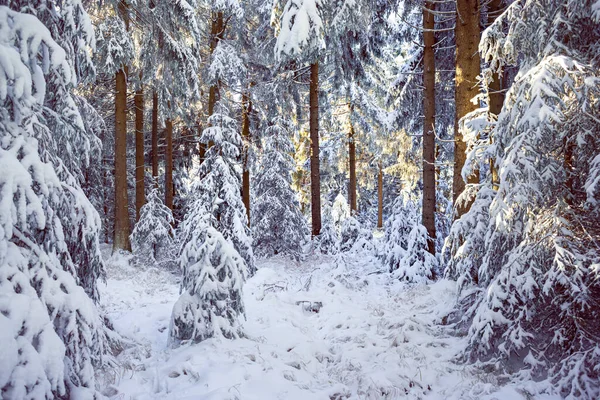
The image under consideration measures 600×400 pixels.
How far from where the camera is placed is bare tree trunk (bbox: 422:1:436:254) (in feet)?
30.5

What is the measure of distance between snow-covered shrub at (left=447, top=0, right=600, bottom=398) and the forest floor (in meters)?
0.58

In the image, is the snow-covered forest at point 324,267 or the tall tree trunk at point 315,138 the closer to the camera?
the snow-covered forest at point 324,267

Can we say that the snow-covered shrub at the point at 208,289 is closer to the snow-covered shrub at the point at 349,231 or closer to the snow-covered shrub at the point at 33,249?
the snow-covered shrub at the point at 33,249

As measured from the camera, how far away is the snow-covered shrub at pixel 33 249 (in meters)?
2.12

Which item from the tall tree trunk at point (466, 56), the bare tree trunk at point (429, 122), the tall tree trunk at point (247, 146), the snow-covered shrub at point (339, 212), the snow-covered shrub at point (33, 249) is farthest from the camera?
the tall tree trunk at point (247, 146)

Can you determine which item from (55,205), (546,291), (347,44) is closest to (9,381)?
(55,205)

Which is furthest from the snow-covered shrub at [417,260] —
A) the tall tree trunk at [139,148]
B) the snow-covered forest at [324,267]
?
the tall tree trunk at [139,148]

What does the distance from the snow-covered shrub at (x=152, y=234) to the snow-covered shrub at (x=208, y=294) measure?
7.61 meters

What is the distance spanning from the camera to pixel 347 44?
13062 mm

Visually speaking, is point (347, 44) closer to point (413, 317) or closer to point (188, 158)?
point (413, 317)

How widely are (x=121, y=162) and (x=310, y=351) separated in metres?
10.0

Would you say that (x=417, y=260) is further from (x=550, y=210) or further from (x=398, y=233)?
(x=550, y=210)

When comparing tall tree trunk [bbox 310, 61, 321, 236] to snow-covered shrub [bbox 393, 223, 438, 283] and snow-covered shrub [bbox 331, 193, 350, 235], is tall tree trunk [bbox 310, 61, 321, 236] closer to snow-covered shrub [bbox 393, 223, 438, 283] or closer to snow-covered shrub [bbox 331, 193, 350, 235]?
snow-covered shrub [bbox 331, 193, 350, 235]

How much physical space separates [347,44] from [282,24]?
6648 mm
